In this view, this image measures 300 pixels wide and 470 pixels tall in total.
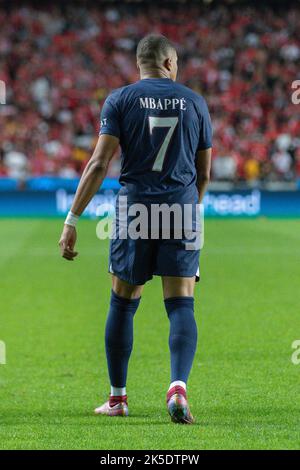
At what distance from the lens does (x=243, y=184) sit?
1086 inches

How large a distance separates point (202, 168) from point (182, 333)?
979 mm

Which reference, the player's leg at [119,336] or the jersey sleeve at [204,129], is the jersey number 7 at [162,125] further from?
the player's leg at [119,336]

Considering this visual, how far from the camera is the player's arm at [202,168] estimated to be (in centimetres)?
588

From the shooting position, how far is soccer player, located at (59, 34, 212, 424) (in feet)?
18.4

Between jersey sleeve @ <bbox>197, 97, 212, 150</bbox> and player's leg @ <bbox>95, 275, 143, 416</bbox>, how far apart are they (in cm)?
88

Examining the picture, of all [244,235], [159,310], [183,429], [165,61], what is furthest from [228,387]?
[244,235]

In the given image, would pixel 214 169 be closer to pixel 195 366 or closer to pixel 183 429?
pixel 195 366

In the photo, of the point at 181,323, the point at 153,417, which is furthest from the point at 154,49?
the point at 153,417

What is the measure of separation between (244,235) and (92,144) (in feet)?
32.9

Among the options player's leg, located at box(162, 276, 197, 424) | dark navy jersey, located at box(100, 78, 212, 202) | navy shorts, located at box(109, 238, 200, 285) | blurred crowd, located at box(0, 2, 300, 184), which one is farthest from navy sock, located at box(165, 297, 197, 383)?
blurred crowd, located at box(0, 2, 300, 184)

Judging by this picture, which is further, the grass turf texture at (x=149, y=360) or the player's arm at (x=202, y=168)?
the player's arm at (x=202, y=168)

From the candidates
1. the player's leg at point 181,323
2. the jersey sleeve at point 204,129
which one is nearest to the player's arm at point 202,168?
the jersey sleeve at point 204,129

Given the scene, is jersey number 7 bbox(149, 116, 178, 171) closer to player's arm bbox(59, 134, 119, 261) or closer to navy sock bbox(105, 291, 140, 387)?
player's arm bbox(59, 134, 119, 261)

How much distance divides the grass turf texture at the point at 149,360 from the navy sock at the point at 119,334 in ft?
0.94
